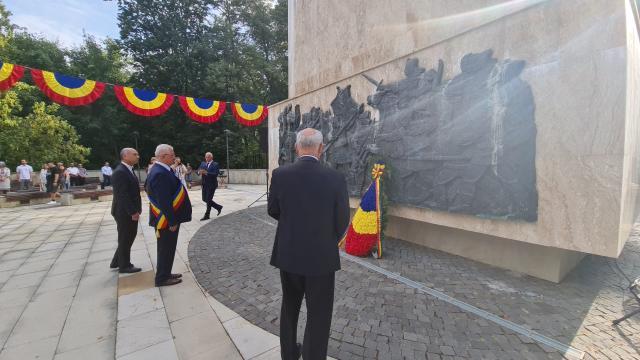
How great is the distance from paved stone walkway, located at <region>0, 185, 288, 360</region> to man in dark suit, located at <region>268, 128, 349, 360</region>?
2.45 ft

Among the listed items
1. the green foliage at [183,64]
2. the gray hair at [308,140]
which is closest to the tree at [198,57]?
the green foliage at [183,64]

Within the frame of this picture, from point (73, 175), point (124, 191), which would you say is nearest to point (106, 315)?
point (124, 191)

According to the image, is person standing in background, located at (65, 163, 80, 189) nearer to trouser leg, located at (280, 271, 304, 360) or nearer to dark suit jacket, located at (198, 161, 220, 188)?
dark suit jacket, located at (198, 161, 220, 188)

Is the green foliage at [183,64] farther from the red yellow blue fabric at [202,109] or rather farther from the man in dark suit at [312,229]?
the man in dark suit at [312,229]

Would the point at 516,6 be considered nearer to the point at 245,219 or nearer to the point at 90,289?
the point at 90,289

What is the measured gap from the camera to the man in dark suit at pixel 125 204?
3.99 meters

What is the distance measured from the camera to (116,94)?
36.0 feet

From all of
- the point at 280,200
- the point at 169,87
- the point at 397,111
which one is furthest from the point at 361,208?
the point at 169,87

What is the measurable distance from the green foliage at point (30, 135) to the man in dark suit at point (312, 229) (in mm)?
21790

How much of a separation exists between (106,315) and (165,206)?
128cm

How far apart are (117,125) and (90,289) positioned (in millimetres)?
28250

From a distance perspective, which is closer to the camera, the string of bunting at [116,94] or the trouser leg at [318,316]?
the trouser leg at [318,316]

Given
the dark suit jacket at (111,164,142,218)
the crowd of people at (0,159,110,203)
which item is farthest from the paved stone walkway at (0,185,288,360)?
the crowd of people at (0,159,110,203)

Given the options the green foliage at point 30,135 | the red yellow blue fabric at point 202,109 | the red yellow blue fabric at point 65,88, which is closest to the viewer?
the red yellow blue fabric at point 65,88
